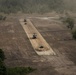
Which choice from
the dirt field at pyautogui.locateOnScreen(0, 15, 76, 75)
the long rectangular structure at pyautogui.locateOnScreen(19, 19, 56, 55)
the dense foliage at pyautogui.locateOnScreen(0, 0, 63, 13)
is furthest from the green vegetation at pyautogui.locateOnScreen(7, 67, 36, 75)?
the dense foliage at pyautogui.locateOnScreen(0, 0, 63, 13)

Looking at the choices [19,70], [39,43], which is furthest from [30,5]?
[19,70]

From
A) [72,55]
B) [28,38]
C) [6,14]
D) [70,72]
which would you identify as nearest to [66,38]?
[28,38]

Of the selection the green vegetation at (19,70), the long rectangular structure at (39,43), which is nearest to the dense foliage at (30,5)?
the long rectangular structure at (39,43)

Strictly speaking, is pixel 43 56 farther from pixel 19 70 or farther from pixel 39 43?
pixel 19 70

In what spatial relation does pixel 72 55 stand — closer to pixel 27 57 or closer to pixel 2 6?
pixel 27 57

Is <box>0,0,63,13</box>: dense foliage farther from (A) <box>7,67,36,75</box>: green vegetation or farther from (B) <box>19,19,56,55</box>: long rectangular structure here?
(A) <box>7,67,36,75</box>: green vegetation

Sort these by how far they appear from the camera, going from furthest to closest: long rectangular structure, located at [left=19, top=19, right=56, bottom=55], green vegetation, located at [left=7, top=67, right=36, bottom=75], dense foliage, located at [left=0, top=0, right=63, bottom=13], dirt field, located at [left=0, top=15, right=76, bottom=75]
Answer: dense foliage, located at [left=0, top=0, right=63, bottom=13], long rectangular structure, located at [left=19, top=19, right=56, bottom=55], dirt field, located at [left=0, top=15, right=76, bottom=75], green vegetation, located at [left=7, top=67, right=36, bottom=75]

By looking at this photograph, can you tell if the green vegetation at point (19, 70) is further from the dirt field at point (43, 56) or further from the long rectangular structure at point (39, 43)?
the long rectangular structure at point (39, 43)
